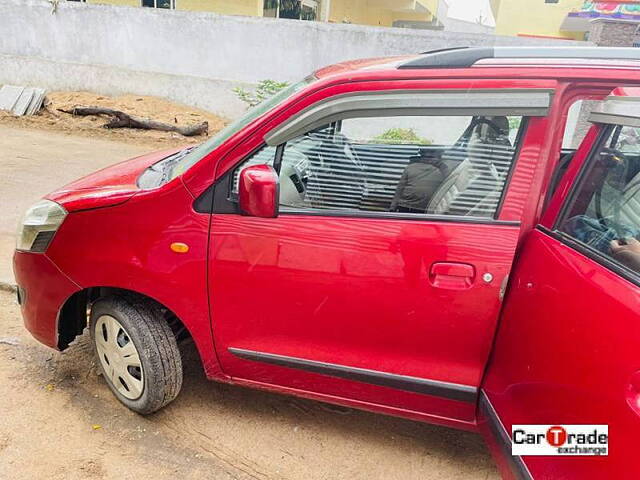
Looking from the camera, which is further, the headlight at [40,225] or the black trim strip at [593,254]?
the headlight at [40,225]

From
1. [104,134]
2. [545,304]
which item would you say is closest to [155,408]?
[545,304]

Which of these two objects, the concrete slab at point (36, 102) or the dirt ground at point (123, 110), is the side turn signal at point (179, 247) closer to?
the dirt ground at point (123, 110)

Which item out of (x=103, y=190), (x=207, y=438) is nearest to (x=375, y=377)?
(x=207, y=438)

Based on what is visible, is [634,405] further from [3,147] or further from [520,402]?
[3,147]

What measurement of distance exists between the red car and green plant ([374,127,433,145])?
0.01m

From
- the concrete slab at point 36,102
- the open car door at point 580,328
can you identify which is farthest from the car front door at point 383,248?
the concrete slab at point 36,102

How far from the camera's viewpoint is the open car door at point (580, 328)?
1.43 metres

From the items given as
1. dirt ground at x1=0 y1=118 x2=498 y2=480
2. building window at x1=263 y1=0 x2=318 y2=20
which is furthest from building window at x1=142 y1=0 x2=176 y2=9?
dirt ground at x1=0 y1=118 x2=498 y2=480

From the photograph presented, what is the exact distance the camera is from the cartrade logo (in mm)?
1452

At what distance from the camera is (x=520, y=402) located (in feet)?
5.92

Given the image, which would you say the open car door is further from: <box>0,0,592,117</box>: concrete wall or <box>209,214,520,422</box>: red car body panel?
<box>0,0,592,117</box>: concrete wall

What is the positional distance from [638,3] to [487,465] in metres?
21.6

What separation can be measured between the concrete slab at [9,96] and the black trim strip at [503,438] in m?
12.3

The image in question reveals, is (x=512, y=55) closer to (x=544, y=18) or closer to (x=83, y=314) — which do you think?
(x=83, y=314)
